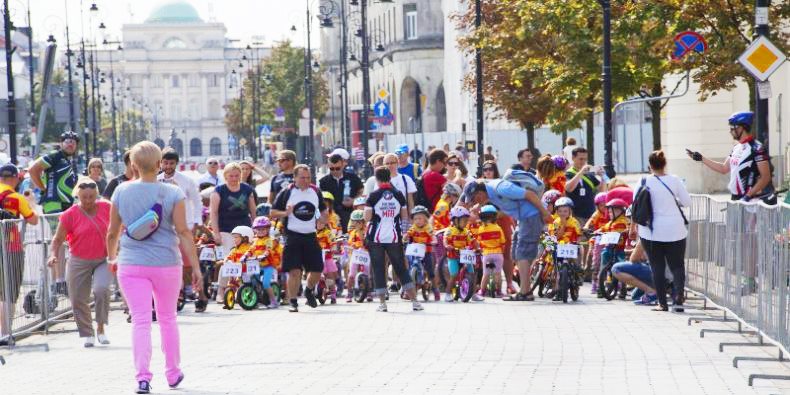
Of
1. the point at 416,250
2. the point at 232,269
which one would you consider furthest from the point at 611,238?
the point at 232,269

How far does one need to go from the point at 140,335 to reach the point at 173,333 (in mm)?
258

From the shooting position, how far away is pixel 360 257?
62.4ft

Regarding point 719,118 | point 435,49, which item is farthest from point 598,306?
point 435,49

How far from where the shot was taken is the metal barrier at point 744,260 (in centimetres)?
1120

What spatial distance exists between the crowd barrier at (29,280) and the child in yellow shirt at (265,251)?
7.07ft

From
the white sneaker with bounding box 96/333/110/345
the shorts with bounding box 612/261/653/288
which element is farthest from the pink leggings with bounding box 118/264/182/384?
the shorts with bounding box 612/261/653/288

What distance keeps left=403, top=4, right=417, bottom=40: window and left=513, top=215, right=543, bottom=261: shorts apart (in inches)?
3048

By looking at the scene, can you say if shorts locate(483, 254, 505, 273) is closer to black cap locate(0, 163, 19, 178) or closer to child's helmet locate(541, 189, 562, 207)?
child's helmet locate(541, 189, 562, 207)

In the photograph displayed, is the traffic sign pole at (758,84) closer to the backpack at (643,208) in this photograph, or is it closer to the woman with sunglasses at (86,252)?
the backpack at (643,208)

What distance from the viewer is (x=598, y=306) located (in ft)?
57.6

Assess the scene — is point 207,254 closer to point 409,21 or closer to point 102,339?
point 102,339

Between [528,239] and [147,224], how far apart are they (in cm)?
817

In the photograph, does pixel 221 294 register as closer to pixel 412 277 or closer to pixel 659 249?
pixel 412 277

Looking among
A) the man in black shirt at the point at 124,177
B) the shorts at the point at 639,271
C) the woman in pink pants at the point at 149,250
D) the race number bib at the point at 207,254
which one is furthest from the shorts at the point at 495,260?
the woman in pink pants at the point at 149,250
